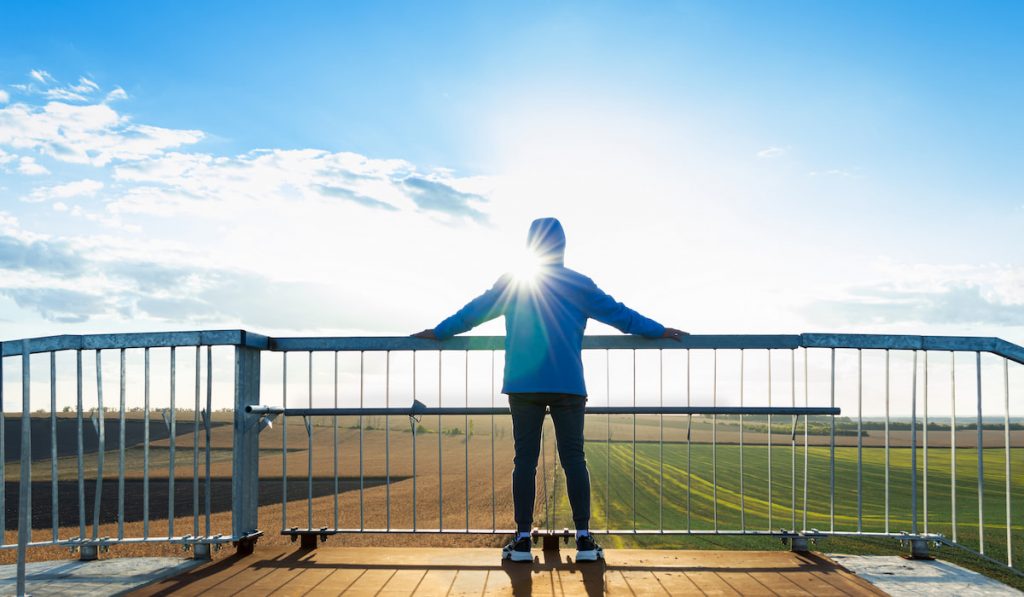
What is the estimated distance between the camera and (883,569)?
4.90 m

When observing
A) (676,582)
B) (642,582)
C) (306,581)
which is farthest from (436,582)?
(676,582)

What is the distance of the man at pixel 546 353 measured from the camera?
476cm

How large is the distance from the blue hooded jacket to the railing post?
4.63 feet

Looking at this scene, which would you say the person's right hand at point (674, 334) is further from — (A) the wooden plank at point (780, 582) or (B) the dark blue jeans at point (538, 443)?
(A) the wooden plank at point (780, 582)

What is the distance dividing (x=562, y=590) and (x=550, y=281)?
177cm

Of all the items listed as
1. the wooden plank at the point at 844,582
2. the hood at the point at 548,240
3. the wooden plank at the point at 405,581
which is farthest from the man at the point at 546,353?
the wooden plank at the point at 844,582

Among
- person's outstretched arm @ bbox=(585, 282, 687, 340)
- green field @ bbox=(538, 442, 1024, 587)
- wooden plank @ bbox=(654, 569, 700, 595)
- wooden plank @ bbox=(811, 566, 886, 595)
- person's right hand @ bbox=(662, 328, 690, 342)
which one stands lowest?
green field @ bbox=(538, 442, 1024, 587)

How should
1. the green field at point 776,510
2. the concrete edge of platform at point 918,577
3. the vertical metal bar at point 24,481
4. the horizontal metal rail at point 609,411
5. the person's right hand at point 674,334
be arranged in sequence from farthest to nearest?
the green field at point 776,510 < the horizontal metal rail at point 609,411 < the person's right hand at point 674,334 < the concrete edge of platform at point 918,577 < the vertical metal bar at point 24,481

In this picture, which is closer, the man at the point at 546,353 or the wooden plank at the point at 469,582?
the wooden plank at the point at 469,582

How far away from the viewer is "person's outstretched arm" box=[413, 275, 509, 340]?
5.04 m

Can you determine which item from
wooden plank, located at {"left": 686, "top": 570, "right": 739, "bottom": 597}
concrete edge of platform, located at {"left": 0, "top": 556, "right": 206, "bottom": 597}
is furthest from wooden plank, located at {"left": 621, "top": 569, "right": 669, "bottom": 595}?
concrete edge of platform, located at {"left": 0, "top": 556, "right": 206, "bottom": 597}

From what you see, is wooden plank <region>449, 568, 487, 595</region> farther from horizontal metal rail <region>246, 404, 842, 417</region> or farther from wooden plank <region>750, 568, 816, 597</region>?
wooden plank <region>750, 568, 816, 597</region>

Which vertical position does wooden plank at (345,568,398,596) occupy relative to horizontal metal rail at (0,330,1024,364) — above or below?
below

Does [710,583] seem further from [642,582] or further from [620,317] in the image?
[620,317]
